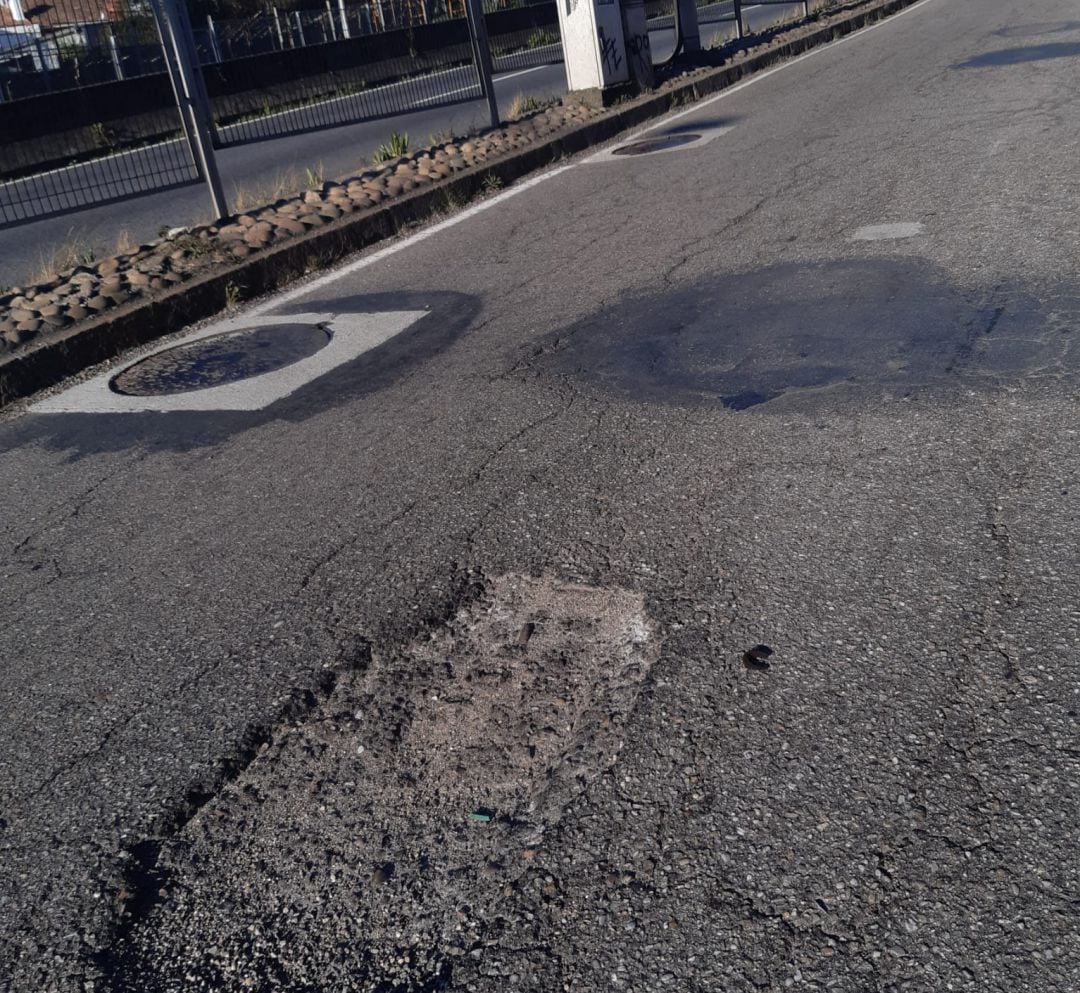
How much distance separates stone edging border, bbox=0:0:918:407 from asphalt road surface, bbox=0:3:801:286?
1.50 m

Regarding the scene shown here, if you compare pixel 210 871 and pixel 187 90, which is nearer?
pixel 210 871

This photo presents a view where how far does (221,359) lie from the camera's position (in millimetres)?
6367

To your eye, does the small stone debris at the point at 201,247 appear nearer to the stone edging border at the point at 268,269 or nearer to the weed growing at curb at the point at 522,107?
the stone edging border at the point at 268,269

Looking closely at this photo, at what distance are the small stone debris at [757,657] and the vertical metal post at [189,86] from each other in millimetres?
7484

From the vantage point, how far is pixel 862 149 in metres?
9.52

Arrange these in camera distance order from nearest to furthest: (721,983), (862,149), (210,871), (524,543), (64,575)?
(721,983) → (210,871) → (524,543) → (64,575) → (862,149)

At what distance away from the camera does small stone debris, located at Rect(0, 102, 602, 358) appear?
705cm

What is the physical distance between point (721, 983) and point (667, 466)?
2375 millimetres

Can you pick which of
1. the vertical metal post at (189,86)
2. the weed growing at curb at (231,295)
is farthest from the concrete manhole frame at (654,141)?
the weed growing at curb at (231,295)

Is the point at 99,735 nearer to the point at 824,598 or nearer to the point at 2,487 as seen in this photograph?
the point at 824,598

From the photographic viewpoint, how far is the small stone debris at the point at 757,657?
2.92m

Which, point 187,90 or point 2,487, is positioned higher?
point 187,90

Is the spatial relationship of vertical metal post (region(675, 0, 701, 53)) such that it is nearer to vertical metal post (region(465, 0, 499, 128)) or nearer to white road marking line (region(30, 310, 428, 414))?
vertical metal post (region(465, 0, 499, 128))

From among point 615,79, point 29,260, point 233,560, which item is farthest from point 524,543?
point 615,79
